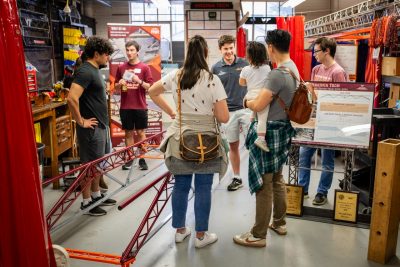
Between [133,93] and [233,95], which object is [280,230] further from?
[133,93]

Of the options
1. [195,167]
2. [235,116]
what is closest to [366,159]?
[235,116]

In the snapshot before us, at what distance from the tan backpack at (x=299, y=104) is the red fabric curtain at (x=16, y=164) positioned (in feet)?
6.40

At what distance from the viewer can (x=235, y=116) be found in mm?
4117

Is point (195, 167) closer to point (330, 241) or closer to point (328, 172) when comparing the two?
point (330, 241)

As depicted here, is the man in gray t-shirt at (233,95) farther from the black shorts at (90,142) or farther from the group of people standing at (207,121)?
the black shorts at (90,142)

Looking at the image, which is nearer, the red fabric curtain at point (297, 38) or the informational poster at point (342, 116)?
the informational poster at point (342, 116)

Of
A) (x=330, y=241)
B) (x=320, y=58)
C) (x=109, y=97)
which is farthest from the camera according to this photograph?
(x=109, y=97)

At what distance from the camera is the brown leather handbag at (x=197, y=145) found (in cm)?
261

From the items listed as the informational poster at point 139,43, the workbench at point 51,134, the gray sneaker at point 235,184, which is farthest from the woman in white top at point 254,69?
the informational poster at point 139,43

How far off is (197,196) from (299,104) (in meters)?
0.98

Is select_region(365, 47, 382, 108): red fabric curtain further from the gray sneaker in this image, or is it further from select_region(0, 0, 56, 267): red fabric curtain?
select_region(0, 0, 56, 267): red fabric curtain

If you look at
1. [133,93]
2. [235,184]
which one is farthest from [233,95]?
[133,93]

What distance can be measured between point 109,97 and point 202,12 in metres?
3.97

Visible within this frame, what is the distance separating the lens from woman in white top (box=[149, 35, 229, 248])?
8.45ft
